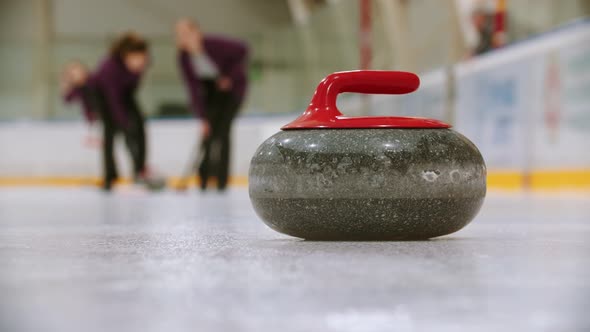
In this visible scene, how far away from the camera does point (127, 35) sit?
6.34 metres

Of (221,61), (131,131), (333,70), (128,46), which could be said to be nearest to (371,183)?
(221,61)

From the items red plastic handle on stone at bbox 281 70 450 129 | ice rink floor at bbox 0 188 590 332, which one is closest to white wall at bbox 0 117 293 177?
red plastic handle on stone at bbox 281 70 450 129

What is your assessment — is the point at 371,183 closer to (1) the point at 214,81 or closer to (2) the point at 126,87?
(1) the point at 214,81

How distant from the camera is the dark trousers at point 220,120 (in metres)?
6.24

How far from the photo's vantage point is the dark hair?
613 cm

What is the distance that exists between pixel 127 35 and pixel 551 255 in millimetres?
5609

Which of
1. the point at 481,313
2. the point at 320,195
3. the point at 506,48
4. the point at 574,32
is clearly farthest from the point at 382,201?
the point at 506,48

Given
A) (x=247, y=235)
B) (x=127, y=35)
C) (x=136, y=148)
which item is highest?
(x=127, y=35)

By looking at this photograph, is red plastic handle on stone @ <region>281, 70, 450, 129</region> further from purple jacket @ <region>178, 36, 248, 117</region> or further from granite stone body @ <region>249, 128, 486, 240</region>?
purple jacket @ <region>178, 36, 248, 117</region>

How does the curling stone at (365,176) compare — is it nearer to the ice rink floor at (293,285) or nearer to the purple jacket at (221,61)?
the ice rink floor at (293,285)

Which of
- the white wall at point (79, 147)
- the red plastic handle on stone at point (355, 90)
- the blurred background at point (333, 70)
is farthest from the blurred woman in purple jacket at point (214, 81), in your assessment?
the white wall at point (79, 147)

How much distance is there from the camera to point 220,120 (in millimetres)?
6285

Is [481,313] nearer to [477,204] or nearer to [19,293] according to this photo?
[19,293]

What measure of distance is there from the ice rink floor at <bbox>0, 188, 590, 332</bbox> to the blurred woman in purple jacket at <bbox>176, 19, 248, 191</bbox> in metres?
4.69
